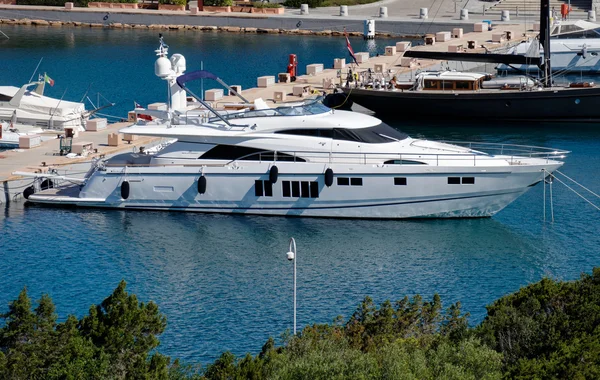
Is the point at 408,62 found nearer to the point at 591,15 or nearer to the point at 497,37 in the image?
Answer: the point at 497,37

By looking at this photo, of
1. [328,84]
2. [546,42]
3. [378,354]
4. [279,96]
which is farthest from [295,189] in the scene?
[546,42]

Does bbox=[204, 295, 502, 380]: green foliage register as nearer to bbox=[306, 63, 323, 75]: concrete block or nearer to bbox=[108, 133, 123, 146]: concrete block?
bbox=[108, 133, 123, 146]: concrete block

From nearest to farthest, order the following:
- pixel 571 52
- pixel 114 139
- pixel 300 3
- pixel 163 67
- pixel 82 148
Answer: pixel 163 67 → pixel 82 148 → pixel 114 139 → pixel 571 52 → pixel 300 3

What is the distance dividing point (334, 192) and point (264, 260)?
5.06 m

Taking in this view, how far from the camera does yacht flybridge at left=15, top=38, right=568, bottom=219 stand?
3884 centimetres

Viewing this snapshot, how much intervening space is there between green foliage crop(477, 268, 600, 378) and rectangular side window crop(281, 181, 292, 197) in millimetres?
14433

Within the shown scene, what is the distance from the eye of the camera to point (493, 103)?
57719 millimetres

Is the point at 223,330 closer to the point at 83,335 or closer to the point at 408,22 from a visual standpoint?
the point at 83,335

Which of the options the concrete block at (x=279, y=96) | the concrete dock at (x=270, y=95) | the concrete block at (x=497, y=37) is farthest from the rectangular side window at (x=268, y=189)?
the concrete block at (x=497, y=37)

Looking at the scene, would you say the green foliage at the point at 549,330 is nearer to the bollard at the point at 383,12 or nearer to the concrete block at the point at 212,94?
the concrete block at the point at 212,94

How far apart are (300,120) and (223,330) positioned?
11898 mm

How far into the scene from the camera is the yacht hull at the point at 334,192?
127 ft

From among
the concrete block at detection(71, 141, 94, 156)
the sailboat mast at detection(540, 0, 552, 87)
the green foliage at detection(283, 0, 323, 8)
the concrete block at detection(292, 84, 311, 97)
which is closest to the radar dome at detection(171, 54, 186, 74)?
the concrete block at detection(71, 141, 94, 156)

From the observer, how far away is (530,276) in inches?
1331
